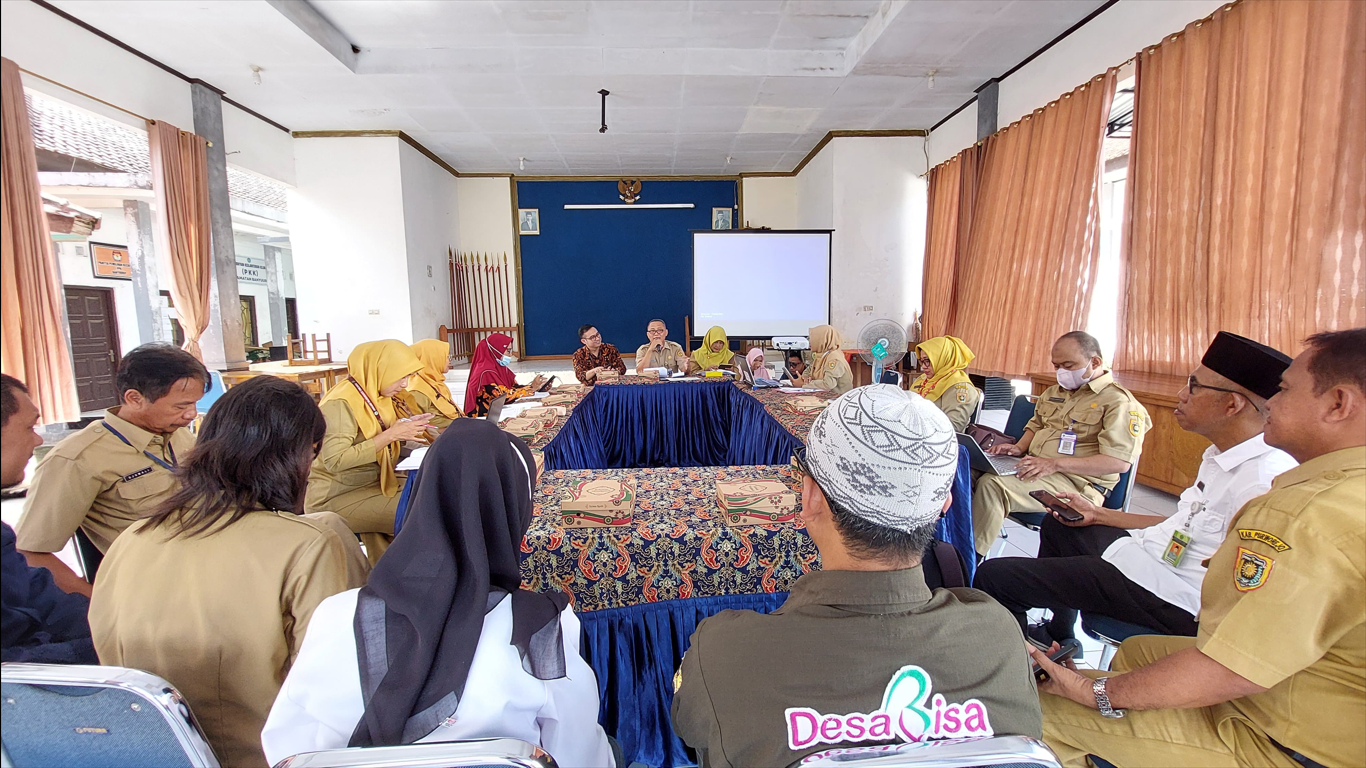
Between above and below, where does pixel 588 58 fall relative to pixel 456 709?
above

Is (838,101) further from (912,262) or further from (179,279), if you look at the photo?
(179,279)

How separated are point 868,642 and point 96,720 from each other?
2.89ft

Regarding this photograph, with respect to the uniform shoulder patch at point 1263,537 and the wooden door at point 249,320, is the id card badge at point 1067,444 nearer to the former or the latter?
the uniform shoulder patch at point 1263,537

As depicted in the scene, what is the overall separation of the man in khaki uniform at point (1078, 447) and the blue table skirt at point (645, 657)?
4.18ft

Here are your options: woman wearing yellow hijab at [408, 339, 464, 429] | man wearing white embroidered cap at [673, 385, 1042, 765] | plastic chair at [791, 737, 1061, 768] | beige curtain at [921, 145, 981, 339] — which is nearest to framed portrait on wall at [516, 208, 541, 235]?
beige curtain at [921, 145, 981, 339]

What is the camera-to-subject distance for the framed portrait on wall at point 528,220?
9.10m

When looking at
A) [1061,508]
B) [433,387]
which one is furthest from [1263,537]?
[433,387]

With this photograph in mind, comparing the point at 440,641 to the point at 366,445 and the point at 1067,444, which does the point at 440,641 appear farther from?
the point at 1067,444

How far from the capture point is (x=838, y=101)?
598 centimetres

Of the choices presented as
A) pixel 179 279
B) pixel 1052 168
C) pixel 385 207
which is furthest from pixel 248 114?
pixel 1052 168

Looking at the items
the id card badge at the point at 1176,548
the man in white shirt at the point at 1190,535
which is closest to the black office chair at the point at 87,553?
the man in white shirt at the point at 1190,535

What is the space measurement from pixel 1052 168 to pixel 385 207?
21.8ft

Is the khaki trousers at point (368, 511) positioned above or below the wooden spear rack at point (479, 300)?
below

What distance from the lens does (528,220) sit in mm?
9133
